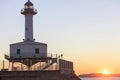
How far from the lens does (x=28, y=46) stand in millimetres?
59531

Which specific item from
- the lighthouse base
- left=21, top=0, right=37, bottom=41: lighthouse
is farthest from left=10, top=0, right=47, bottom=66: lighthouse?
the lighthouse base

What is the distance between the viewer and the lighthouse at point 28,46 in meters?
58.2

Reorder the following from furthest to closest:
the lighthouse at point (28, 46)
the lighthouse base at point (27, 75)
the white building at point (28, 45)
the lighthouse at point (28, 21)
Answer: the lighthouse at point (28, 21) < the white building at point (28, 45) < the lighthouse at point (28, 46) < the lighthouse base at point (27, 75)

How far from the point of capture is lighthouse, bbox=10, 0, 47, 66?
58.2m

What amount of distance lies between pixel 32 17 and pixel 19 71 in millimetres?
15233

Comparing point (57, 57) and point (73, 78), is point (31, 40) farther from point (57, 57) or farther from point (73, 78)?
point (73, 78)

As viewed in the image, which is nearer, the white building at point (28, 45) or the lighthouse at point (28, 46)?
the lighthouse at point (28, 46)

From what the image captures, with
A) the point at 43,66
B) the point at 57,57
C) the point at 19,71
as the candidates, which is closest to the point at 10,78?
the point at 19,71

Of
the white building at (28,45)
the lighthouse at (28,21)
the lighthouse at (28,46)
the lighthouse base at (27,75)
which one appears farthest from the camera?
the lighthouse at (28,21)

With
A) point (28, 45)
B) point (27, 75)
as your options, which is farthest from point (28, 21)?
point (27, 75)

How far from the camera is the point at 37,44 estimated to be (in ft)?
198

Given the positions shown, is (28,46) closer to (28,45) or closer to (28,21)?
(28,45)

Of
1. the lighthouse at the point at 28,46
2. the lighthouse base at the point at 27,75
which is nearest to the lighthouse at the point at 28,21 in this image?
the lighthouse at the point at 28,46

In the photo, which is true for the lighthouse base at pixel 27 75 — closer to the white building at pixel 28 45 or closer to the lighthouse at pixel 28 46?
the lighthouse at pixel 28 46
